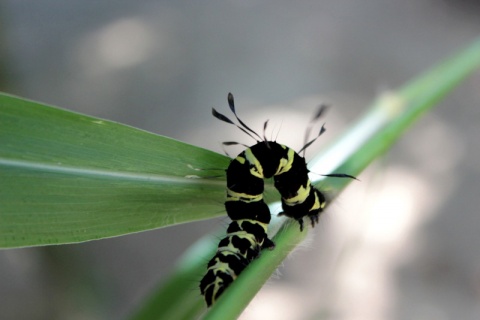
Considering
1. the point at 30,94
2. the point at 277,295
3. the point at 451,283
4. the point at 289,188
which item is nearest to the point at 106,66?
the point at 30,94

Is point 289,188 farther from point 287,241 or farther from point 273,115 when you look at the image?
point 273,115

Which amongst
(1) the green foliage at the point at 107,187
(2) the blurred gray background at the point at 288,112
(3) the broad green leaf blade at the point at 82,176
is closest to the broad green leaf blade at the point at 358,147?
(1) the green foliage at the point at 107,187

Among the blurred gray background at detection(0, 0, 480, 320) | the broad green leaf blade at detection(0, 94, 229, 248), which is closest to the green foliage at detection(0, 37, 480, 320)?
the broad green leaf blade at detection(0, 94, 229, 248)

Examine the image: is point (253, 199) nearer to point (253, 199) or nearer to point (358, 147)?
point (253, 199)

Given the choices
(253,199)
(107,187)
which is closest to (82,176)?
(107,187)

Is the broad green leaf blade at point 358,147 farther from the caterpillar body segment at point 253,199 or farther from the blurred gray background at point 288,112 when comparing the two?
the blurred gray background at point 288,112
